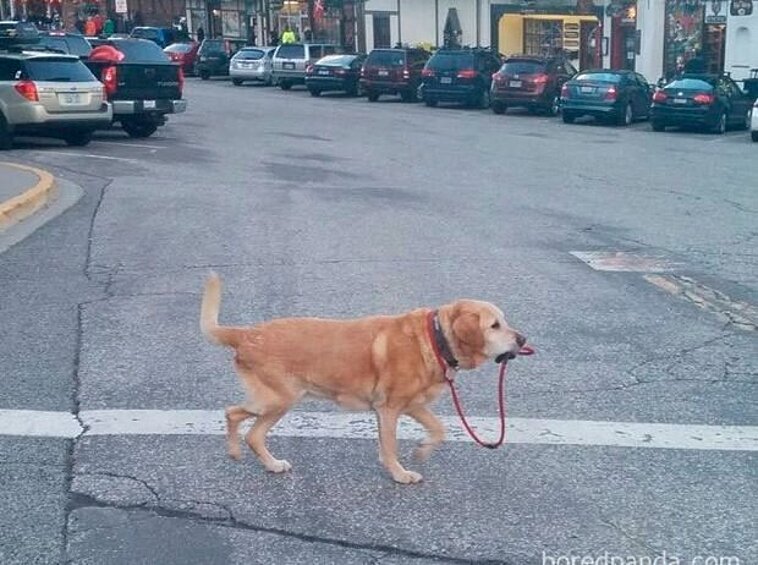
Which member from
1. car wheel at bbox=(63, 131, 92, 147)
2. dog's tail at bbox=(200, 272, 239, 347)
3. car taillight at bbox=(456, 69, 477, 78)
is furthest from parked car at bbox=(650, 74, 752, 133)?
dog's tail at bbox=(200, 272, 239, 347)

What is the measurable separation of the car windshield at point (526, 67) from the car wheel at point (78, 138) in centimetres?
1559

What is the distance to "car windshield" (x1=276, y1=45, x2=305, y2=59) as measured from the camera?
146 feet

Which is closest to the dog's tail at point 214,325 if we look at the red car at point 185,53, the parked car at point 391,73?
the parked car at point 391,73

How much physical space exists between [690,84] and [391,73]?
11990mm

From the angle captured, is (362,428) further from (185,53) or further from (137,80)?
(185,53)

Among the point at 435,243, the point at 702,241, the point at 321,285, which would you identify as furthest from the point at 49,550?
the point at 702,241

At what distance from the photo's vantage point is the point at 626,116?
3194 cm

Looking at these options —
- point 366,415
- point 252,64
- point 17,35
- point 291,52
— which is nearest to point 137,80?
point 17,35

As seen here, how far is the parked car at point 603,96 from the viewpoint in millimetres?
31234

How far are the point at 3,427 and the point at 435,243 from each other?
6.69 m

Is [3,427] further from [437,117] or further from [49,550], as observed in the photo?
[437,117]

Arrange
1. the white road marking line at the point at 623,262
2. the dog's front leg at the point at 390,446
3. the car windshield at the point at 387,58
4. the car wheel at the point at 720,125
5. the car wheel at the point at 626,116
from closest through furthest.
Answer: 1. the dog's front leg at the point at 390,446
2. the white road marking line at the point at 623,262
3. the car wheel at the point at 720,125
4. the car wheel at the point at 626,116
5. the car windshield at the point at 387,58

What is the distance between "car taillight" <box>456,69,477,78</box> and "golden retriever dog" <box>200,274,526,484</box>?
30.9 meters

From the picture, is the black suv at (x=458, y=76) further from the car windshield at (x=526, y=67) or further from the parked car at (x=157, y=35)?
the parked car at (x=157, y=35)
